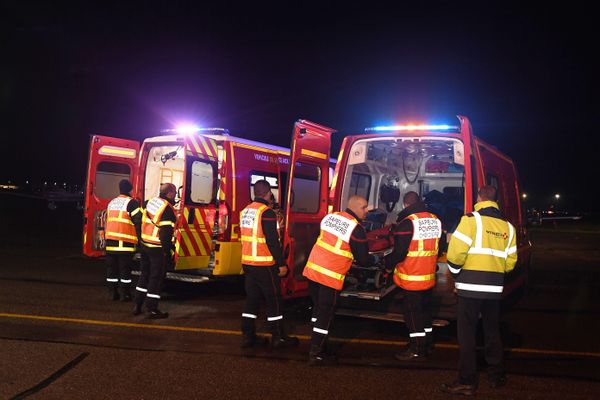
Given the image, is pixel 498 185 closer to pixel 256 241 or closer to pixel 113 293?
pixel 256 241

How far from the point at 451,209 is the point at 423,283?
3040 millimetres

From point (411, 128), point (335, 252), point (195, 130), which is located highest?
point (195, 130)

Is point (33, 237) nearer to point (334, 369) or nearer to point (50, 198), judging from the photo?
point (334, 369)

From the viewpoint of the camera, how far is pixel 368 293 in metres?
6.21

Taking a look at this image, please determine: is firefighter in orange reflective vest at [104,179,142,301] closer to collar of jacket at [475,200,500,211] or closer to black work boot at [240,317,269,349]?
black work boot at [240,317,269,349]

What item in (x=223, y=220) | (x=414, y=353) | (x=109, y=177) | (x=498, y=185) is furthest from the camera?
(x=109, y=177)

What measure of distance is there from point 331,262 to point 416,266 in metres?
0.92

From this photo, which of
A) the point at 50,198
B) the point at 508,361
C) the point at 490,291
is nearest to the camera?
the point at 490,291

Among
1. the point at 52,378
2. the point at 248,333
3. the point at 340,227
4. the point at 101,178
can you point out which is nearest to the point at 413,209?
the point at 340,227

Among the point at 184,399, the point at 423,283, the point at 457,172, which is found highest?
the point at 457,172

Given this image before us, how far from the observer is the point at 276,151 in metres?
9.67

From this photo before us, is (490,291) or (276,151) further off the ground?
(276,151)

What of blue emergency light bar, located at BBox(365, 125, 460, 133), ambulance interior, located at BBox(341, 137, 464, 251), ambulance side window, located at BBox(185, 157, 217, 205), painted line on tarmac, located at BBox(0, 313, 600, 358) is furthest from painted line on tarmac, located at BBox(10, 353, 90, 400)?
ambulance side window, located at BBox(185, 157, 217, 205)

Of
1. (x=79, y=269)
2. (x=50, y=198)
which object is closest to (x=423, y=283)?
(x=79, y=269)
